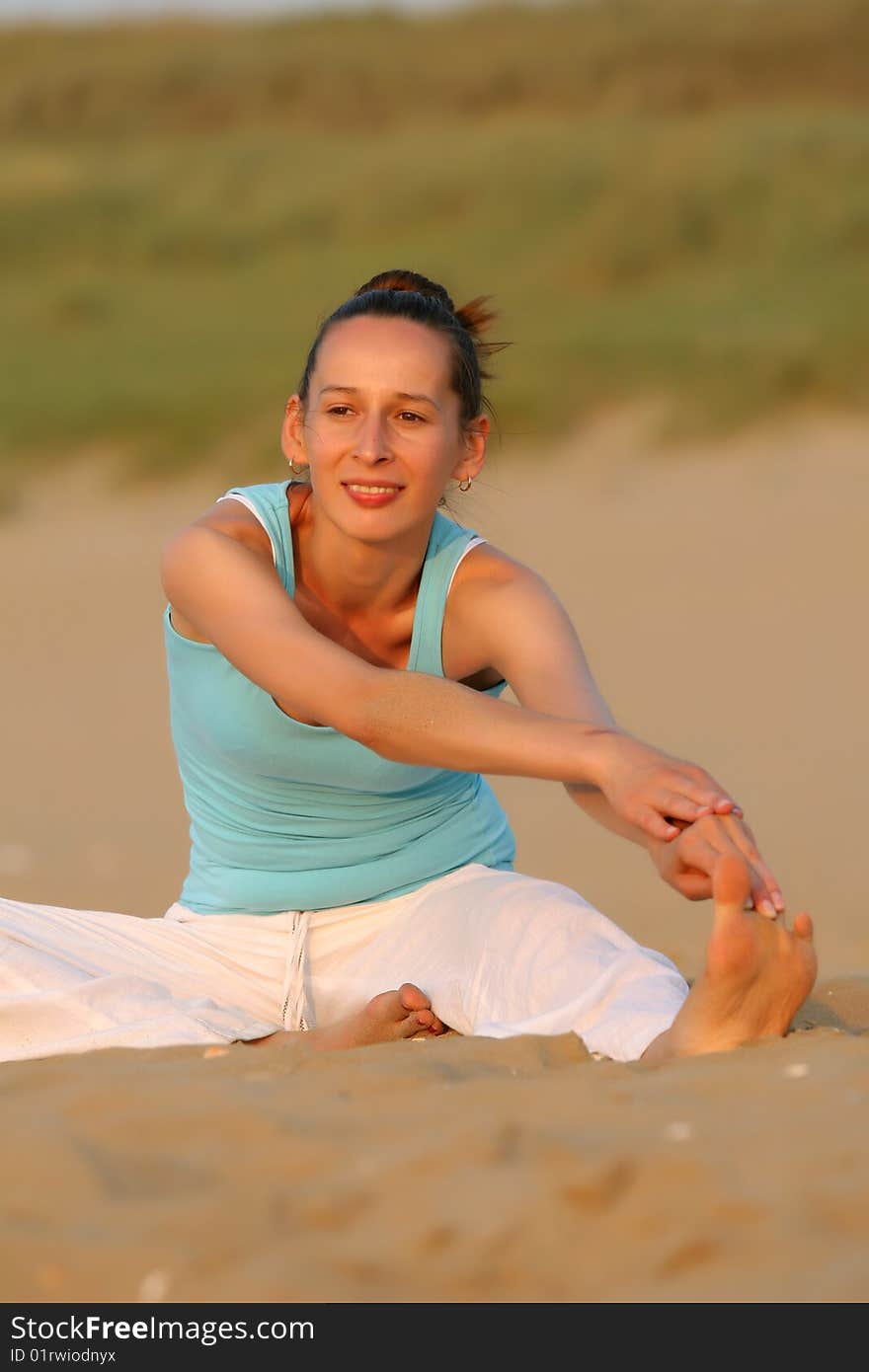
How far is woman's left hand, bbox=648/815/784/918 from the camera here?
113 inches

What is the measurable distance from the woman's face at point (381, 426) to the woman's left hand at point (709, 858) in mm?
891

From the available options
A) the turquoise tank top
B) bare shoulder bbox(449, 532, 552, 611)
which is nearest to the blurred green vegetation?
bare shoulder bbox(449, 532, 552, 611)

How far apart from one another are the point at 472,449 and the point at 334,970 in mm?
1005

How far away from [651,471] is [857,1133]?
12.1 metres

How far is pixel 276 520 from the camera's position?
3701 mm

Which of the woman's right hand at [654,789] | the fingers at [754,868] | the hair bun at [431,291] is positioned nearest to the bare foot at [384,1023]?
the woman's right hand at [654,789]

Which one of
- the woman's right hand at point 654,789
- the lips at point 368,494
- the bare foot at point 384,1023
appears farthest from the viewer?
the lips at point 368,494

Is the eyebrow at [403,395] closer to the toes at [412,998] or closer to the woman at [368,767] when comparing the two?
the woman at [368,767]

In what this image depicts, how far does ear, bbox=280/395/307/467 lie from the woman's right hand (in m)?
0.97

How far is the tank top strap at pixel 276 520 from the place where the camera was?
3.68 m

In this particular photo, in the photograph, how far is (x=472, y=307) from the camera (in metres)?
3.79

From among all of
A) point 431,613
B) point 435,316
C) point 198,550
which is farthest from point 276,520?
point 435,316

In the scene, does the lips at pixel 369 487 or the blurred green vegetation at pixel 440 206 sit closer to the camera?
the lips at pixel 369 487

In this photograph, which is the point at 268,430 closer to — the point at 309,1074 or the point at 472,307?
the point at 472,307
